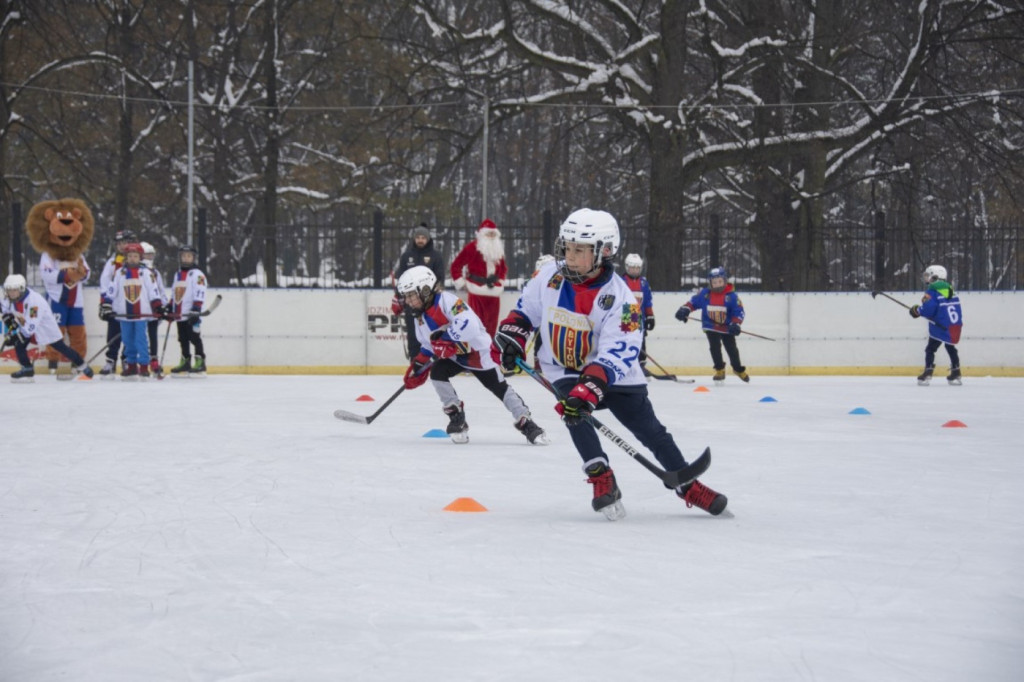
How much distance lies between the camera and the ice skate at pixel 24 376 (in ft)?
44.7

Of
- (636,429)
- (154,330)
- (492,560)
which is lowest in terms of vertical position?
(492,560)

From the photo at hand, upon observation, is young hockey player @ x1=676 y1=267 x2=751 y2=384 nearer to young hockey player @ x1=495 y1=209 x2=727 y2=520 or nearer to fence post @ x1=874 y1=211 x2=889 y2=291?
fence post @ x1=874 y1=211 x2=889 y2=291

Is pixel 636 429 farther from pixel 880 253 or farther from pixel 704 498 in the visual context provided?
pixel 880 253

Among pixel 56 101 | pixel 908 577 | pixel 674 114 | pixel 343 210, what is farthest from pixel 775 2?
pixel 908 577

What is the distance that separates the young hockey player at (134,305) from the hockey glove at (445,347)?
5913 mm

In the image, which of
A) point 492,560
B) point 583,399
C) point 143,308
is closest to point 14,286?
point 143,308

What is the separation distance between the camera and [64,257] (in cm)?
1484

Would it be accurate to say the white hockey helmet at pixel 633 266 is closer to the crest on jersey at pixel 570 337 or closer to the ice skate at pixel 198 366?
the ice skate at pixel 198 366

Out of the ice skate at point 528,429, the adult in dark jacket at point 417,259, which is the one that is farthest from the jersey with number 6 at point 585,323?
the adult in dark jacket at point 417,259

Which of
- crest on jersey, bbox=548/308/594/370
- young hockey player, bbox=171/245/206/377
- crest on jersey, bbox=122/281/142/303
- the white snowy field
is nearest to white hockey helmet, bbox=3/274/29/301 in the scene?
crest on jersey, bbox=122/281/142/303

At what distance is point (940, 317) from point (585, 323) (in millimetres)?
9456

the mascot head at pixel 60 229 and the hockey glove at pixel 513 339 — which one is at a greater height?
the mascot head at pixel 60 229

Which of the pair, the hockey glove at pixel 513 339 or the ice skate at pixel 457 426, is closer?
the hockey glove at pixel 513 339

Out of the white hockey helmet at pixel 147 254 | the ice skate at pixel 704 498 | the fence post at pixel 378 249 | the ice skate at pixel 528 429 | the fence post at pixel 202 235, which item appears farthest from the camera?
the fence post at pixel 378 249
